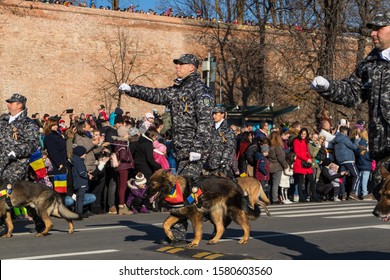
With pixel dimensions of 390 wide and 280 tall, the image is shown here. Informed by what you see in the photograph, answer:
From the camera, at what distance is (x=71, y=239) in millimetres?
12727

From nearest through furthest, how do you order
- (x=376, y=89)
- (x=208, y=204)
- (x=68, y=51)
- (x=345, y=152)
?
(x=376, y=89) → (x=208, y=204) → (x=345, y=152) → (x=68, y=51)

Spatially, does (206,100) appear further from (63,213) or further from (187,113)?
(63,213)

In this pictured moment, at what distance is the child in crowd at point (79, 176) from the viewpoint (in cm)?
1820

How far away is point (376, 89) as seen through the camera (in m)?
8.16

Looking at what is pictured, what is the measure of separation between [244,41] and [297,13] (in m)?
8.93

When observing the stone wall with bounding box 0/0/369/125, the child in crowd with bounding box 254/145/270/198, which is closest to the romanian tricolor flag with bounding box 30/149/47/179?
the child in crowd with bounding box 254/145/270/198

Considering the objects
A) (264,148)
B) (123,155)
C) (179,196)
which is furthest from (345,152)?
(179,196)

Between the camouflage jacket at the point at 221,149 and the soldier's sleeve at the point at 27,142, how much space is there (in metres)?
2.88

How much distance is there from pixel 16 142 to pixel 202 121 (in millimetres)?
3827

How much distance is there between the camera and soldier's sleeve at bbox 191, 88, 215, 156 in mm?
11047

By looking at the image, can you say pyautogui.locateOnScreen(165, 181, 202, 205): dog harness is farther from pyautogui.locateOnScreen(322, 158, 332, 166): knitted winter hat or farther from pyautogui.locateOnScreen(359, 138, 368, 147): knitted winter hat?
pyautogui.locateOnScreen(359, 138, 368, 147): knitted winter hat

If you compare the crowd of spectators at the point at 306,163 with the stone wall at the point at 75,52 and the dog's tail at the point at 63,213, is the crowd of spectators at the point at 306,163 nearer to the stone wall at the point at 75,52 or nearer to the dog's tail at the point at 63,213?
the dog's tail at the point at 63,213

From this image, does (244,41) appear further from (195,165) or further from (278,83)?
(195,165)

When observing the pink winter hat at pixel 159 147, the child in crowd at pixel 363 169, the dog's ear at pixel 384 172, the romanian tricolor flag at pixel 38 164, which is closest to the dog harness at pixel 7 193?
the romanian tricolor flag at pixel 38 164
